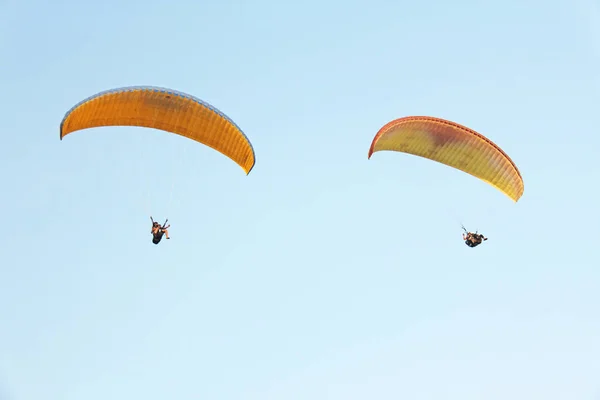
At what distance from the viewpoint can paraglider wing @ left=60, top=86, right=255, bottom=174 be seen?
32281 millimetres

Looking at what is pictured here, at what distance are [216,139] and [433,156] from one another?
10098 millimetres

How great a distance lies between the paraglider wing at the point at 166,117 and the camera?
32.3m

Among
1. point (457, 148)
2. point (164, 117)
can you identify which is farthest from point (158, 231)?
point (457, 148)

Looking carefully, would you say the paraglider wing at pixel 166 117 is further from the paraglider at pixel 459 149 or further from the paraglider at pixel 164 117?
the paraglider at pixel 459 149

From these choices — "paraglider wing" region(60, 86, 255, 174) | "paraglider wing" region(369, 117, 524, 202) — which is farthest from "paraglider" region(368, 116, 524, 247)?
"paraglider wing" region(60, 86, 255, 174)

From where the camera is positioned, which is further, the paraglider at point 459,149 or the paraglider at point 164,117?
the paraglider at point 459,149

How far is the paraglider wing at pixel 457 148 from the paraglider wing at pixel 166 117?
5.96 m

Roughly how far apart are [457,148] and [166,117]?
495 inches

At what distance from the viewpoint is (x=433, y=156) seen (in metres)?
38.8

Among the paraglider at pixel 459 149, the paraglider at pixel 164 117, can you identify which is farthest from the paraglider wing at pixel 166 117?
the paraglider at pixel 459 149

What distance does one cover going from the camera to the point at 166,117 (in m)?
34.2

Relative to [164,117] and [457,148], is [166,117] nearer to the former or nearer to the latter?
[164,117]

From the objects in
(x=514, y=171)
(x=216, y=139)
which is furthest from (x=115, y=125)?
(x=514, y=171)

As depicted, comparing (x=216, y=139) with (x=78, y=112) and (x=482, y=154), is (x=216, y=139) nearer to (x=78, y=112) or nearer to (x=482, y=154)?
(x=78, y=112)
